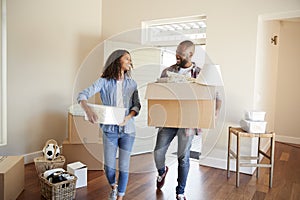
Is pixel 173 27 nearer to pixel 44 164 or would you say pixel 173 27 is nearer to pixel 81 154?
pixel 81 154

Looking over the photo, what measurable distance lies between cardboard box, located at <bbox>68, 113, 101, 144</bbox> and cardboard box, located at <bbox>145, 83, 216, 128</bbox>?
1099 millimetres

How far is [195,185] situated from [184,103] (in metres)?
1.26

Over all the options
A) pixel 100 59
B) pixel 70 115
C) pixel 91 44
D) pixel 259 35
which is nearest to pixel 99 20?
pixel 91 44

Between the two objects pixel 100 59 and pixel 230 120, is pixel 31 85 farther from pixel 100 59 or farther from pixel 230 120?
pixel 230 120

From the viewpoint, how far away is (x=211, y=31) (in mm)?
2941

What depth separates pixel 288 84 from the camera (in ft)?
14.5

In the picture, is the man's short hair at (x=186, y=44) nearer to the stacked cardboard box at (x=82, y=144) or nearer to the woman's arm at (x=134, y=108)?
the woman's arm at (x=134, y=108)

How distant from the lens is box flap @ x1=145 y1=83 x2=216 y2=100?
1.49 meters

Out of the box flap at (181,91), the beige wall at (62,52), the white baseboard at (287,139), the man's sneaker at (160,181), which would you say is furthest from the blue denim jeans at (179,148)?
the white baseboard at (287,139)

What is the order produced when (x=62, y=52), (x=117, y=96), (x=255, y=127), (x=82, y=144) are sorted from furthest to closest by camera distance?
(x=62, y=52)
(x=82, y=144)
(x=255, y=127)
(x=117, y=96)

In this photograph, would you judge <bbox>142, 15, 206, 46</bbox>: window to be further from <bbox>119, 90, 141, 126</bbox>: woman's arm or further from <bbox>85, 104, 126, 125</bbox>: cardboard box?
<bbox>85, 104, 126, 125</bbox>: cardboard box

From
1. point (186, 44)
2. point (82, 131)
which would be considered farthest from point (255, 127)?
point (82, 131)

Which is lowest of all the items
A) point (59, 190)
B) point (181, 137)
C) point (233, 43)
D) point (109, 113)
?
point (59, 190)

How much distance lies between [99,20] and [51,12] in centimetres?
83
